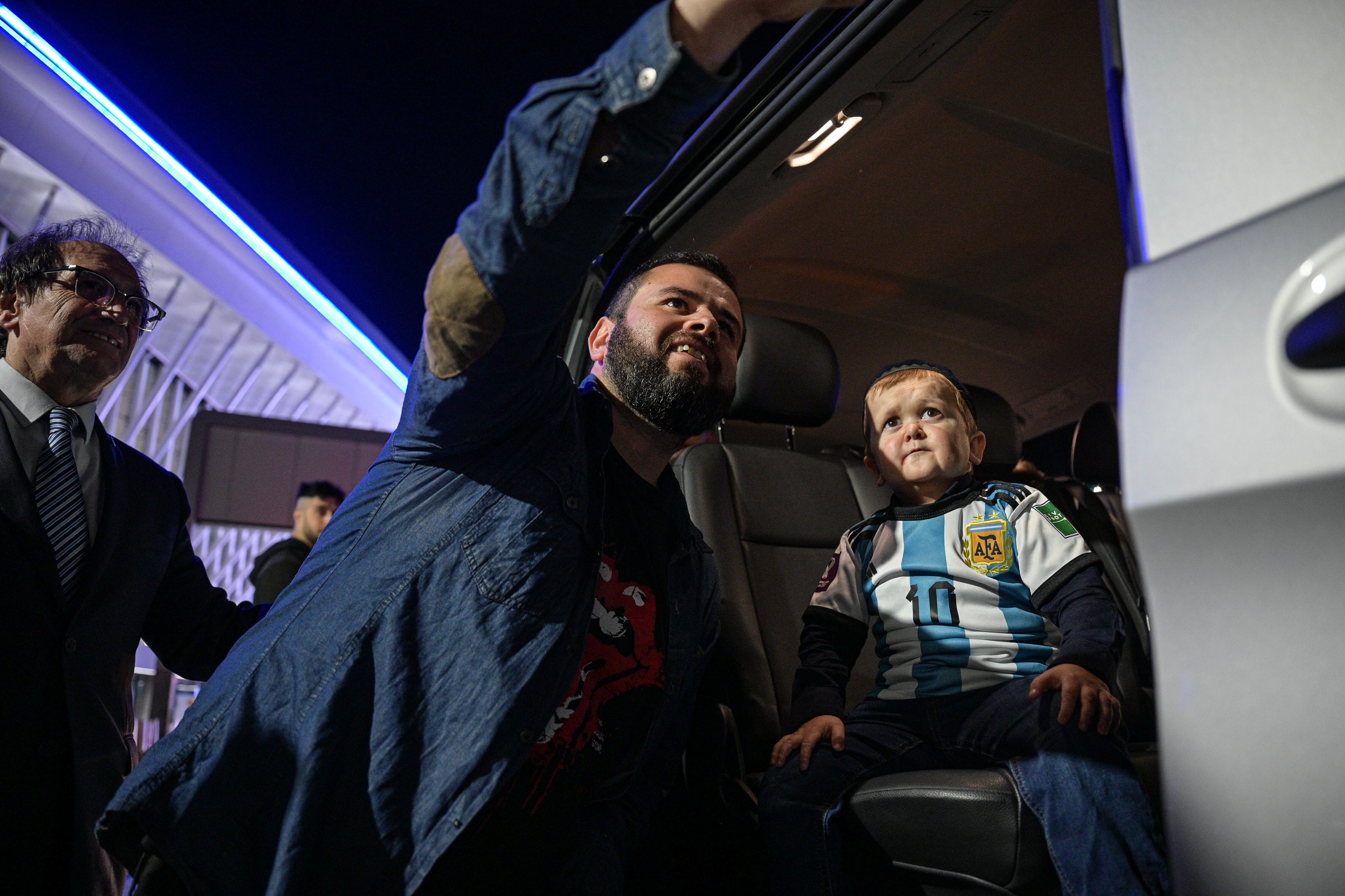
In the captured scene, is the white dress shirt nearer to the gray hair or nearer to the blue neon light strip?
the gray hair

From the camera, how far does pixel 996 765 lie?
1.36 meters

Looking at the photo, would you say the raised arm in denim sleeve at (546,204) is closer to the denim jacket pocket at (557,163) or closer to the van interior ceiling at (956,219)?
the denim jacket pocket at (557,163)

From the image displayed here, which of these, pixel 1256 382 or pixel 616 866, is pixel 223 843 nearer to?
pixel 616 866

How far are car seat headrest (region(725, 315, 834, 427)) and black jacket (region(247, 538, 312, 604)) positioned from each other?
297 cm

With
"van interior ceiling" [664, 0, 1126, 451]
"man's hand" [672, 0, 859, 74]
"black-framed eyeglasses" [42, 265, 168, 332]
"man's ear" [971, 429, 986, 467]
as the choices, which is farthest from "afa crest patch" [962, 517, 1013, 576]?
"black-framed eyeglasses" [42, 265, 168, 332]

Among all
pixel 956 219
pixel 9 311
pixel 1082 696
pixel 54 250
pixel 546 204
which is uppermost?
pixel 956 219

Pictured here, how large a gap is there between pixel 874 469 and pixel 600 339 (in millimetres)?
902

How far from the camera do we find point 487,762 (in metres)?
1.13

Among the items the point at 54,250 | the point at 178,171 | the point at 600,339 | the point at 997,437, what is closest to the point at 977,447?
the point at 997,437

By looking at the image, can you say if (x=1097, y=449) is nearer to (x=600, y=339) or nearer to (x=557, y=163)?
(x=600, y=339)

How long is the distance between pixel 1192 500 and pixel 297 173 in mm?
6433

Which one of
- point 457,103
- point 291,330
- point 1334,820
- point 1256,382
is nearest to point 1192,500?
point 1256,382

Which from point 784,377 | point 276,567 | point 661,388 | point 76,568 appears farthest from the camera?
point 276,567

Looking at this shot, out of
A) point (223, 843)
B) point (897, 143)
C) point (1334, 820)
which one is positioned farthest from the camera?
point (897, 143)
